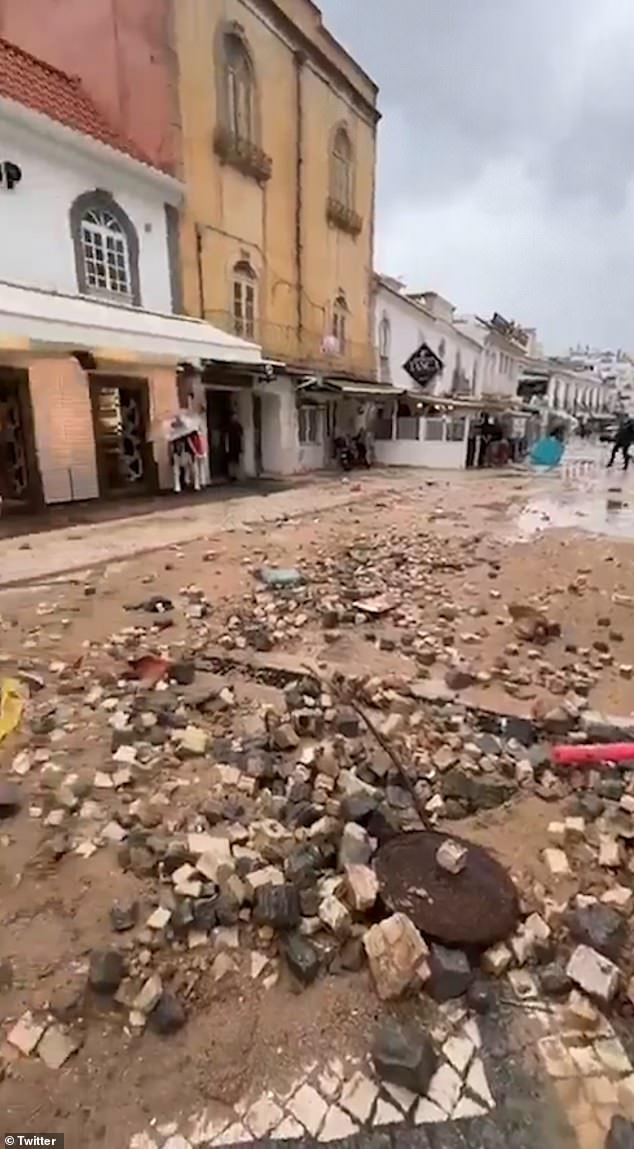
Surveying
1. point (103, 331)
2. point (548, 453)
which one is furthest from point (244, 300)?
point (548, 453)

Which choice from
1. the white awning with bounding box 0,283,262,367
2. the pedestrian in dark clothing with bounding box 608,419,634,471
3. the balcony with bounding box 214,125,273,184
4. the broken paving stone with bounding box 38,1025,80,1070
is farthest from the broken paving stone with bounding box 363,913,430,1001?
the pedestrian in dark clothing with bounding box 608,419,634,471

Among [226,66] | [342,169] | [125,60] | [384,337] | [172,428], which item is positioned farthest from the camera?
[384,337]

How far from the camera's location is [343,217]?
62.9ft

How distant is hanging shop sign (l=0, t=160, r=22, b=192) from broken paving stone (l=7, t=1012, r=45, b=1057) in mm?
11924

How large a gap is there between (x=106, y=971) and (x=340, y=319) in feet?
66.8

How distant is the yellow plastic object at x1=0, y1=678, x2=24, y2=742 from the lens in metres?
3.18

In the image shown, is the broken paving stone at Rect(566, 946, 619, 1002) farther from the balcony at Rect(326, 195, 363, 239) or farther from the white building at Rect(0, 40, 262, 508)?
the balcony at Rect(326, 195, 363, 239)

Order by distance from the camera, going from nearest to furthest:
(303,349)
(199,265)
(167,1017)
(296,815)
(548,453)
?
(167,1017) → (296,815) → (199,265) → (303,349) → (548,453)

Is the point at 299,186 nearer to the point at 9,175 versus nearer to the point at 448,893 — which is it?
the point at 9,175

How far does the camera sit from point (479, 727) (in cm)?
333

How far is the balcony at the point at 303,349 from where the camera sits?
595 inches

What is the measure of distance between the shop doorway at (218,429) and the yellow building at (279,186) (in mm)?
204

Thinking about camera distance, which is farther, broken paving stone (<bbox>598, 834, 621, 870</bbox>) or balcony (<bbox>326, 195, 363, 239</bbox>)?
balcony (<bbox>326, 195, 363, 239</bbox>)

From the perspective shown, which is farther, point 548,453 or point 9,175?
point 548,453
